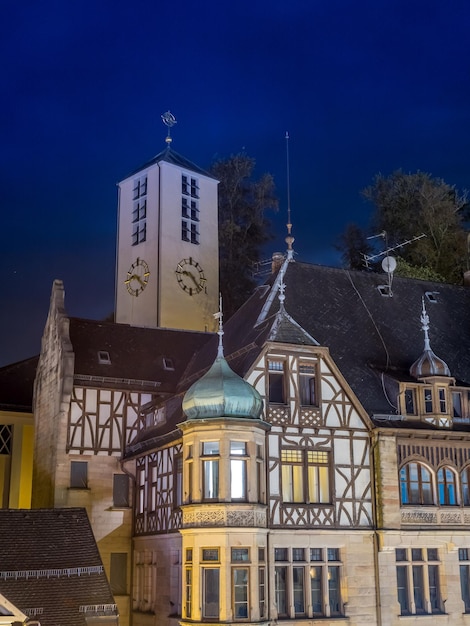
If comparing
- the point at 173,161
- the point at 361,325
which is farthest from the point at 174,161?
the point at 361,325

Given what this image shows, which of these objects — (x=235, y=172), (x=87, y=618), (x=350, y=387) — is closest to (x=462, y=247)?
(x=235, y=172)

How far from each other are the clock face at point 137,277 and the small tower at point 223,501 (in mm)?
22309

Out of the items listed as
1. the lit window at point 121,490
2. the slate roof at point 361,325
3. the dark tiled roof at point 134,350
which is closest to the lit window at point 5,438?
the dark tiled roof at point 134,350

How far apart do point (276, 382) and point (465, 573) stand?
25.9 feet

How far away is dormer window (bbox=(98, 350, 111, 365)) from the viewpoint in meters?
31.8

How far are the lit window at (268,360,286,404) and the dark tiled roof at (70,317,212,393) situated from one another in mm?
7109

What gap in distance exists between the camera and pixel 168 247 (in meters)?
44.9

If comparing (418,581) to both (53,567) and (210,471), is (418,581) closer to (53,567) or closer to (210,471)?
(210,471)

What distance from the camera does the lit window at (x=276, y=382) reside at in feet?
80.7

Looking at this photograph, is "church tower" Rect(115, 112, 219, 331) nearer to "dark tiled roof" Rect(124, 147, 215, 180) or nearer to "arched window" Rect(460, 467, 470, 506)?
"dark tiled roof" Rect(124, 147, 215, 180)

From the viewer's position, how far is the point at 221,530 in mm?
21984

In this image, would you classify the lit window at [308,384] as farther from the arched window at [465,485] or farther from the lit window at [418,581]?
the arched window at [465,485]

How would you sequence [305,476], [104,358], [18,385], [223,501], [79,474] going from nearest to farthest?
1. [223,501]
2. [305,476]
3. [79,474]
4. [104,358]
5. [18,385]

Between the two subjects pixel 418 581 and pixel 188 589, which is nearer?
pixel 188 589
